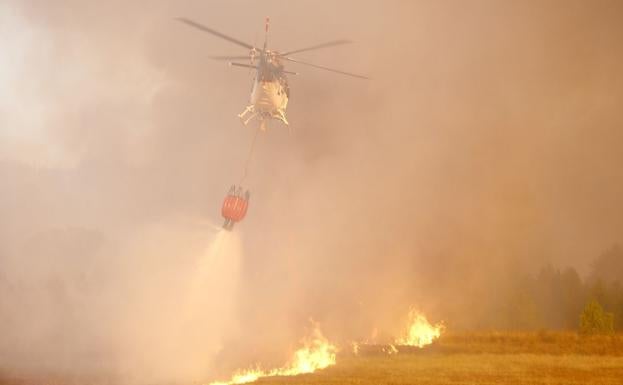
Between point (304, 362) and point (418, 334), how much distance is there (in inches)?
793

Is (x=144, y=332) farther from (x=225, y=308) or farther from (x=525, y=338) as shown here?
(x=525, y=338)

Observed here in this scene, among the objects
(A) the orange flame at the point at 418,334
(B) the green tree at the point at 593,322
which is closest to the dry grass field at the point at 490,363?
(A) the orange flame at the point at 418,334

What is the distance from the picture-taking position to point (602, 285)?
285 feet

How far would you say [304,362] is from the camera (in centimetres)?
3997

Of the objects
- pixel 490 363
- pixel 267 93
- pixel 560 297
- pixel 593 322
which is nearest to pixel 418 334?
pixel 490 363

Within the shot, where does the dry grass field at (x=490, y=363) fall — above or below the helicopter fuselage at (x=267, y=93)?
below

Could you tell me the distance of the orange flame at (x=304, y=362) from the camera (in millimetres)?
33938

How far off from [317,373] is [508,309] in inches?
2337

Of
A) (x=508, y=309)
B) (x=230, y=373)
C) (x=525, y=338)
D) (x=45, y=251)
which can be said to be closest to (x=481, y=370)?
(x=230, y=373)

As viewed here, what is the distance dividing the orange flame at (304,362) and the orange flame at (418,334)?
8.46 metres

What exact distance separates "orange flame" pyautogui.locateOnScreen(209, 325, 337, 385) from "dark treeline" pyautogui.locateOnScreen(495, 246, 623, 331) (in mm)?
43110

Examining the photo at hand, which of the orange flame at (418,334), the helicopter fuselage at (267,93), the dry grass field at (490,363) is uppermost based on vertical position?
the helicopter fuselage at (267,93)

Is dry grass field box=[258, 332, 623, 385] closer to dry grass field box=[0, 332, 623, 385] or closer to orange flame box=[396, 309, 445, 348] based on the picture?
dry grass field box=[0, 332, 623, 385]

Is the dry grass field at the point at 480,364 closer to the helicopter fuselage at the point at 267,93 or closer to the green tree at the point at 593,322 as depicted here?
the green tree at the point at 593,322
